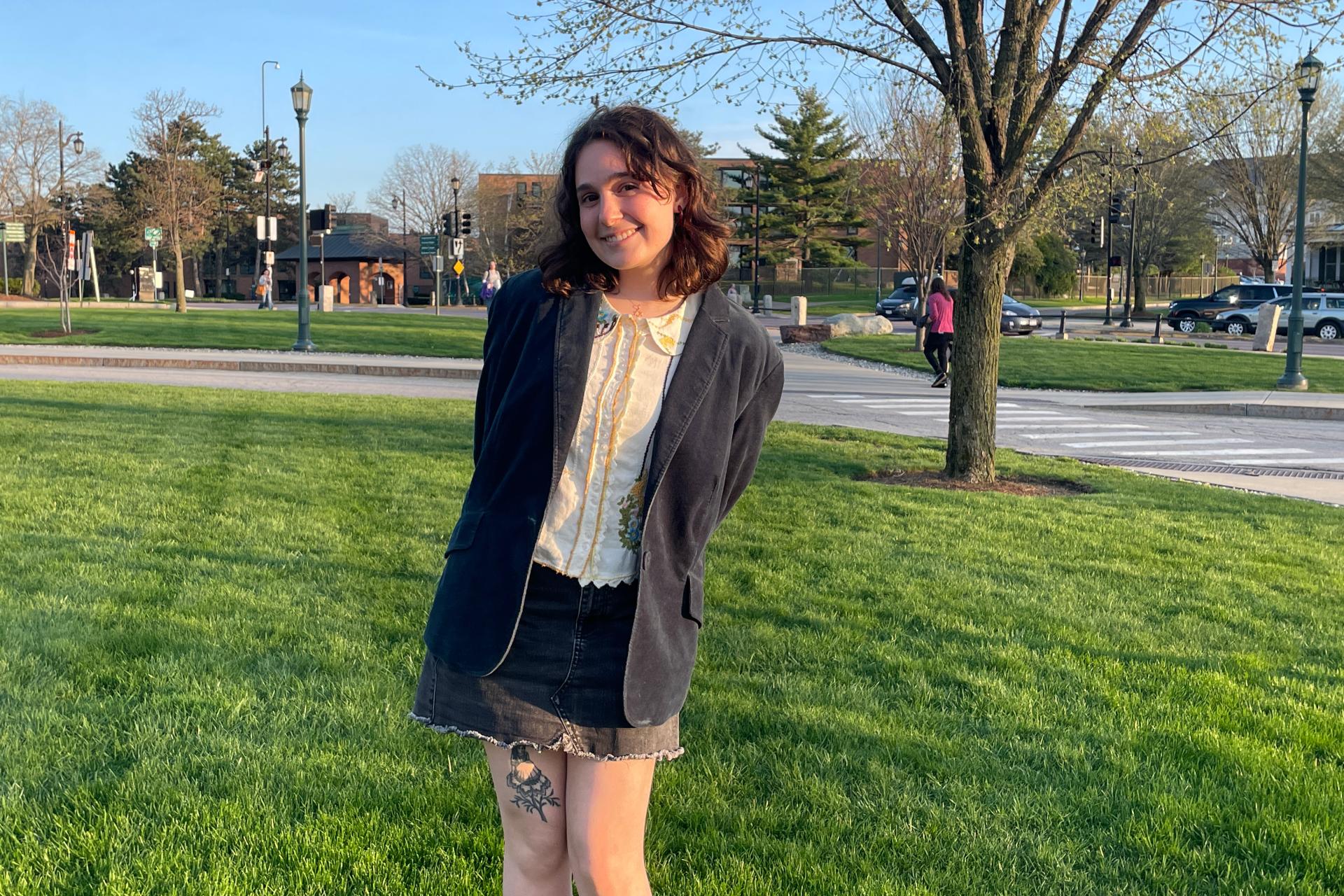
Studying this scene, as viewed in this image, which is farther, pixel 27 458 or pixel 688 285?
pixel 27 458

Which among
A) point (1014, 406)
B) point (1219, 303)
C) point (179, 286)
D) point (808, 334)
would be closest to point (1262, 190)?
point (1219, 303)

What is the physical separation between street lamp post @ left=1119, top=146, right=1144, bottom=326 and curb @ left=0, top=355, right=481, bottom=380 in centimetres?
1168

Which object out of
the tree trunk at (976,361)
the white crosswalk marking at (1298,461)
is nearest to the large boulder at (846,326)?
the white crosswalk marking at (1298,461)

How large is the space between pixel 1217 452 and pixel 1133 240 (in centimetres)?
3222

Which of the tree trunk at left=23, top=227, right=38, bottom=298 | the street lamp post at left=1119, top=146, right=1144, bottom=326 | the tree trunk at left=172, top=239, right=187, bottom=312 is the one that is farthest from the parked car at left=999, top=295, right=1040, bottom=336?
the tree trunk at left=23, top=227, right=38, bottom=298

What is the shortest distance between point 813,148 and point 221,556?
62435mm

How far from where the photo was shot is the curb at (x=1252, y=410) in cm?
1756

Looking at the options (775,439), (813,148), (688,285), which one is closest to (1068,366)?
(775,439)

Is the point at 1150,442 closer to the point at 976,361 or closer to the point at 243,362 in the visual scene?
the point at 976,361

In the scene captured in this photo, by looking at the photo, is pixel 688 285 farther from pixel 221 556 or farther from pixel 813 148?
pixel 813 148

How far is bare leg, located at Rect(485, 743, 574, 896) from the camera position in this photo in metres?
2.20

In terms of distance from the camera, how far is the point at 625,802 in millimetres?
2193

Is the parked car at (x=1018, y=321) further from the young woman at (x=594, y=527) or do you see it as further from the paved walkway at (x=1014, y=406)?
the young woman at (x=594, y=527)

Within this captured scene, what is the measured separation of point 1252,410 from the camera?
18.0 meters
